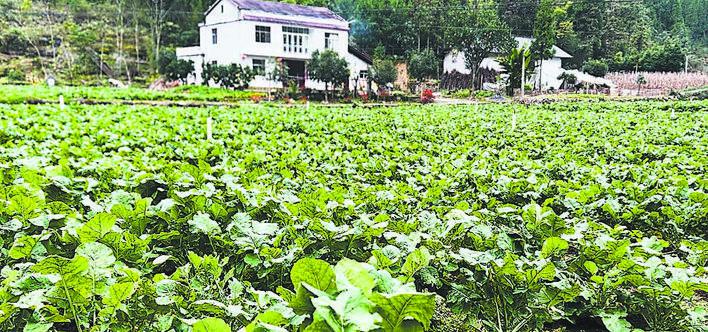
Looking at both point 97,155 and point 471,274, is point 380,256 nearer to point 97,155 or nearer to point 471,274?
point 471,274

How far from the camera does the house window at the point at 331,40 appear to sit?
141ft

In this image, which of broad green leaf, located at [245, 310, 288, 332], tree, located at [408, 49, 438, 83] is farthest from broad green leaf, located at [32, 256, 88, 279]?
tree, located at [408, 49, 438, 83]

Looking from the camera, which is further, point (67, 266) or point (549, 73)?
point (549, 73)

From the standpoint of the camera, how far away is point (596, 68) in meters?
51.1

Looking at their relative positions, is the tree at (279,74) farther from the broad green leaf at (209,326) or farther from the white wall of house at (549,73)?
the broad green leaf at (209,326)

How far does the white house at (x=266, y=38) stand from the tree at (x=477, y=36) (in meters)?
9.04

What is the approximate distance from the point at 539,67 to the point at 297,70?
21.4 m

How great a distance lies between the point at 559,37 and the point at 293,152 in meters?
55.4

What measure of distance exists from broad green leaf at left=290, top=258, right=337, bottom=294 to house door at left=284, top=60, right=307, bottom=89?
136ft

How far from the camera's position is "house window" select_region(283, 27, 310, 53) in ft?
133

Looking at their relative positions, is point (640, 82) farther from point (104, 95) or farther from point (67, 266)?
point (67, 266)

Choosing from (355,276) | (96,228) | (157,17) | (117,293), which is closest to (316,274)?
(355,276)

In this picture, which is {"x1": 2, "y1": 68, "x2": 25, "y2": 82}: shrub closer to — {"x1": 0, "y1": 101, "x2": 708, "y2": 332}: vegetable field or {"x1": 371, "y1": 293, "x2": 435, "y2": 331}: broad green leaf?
{"x1": 0, "y1": 101, "x2": 708, "y2": 332}: vegetable field

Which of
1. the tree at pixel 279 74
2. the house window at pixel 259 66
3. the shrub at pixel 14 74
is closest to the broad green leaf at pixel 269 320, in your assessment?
the tree at pixel 279 74
